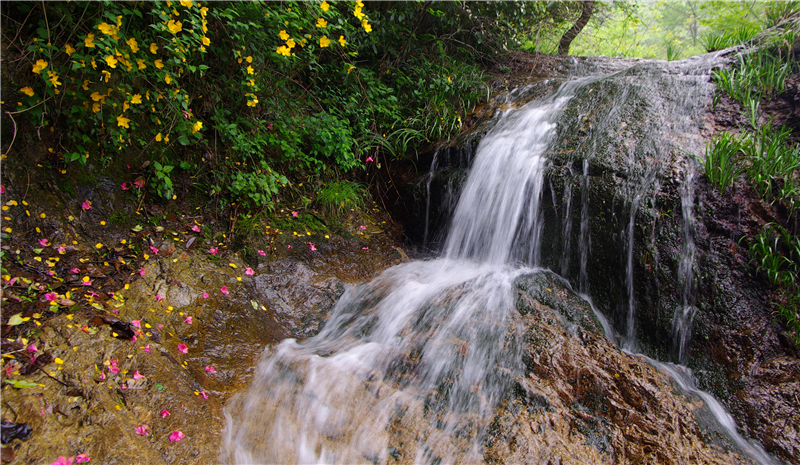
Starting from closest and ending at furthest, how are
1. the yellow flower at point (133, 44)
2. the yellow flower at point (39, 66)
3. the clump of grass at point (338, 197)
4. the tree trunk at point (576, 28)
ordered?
the yellow flower at point (39, 66) → the yellow flower at point (133, 44) → the clump of grass at point (338, 197) → the tree trunk at point (576, 28)

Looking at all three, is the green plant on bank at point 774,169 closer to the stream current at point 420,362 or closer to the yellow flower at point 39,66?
the stream current at point 420,362

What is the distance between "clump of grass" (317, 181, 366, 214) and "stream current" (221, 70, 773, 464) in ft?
3.17

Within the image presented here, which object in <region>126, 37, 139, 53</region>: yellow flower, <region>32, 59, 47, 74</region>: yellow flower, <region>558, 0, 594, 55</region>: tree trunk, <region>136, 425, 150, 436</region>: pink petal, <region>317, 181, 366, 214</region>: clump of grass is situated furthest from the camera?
<region>558, 0, 594, 55</region>: tree trunk

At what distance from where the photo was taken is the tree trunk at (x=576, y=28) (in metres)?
7.23

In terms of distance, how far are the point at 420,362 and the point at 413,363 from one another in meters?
0.05

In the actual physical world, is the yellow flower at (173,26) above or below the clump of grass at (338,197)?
above

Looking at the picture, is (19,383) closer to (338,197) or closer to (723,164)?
(338,197)

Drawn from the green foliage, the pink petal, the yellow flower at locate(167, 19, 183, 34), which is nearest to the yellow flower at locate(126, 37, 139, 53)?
the yellow flower at locate(167, 19, 183, 34)

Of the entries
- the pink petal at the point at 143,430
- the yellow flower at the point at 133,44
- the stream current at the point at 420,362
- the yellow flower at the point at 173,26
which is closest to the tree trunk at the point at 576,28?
the stream current at the point at 420,362

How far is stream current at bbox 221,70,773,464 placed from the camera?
2.23 meters

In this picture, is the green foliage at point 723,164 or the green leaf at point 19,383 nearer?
the green leaf at point 19,383

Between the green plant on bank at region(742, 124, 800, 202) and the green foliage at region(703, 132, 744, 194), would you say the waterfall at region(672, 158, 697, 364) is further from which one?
the green plant on bank at region(742, 124, 800, 202)

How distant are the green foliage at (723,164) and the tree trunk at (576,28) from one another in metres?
5.50

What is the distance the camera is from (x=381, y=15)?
4.95 meters
